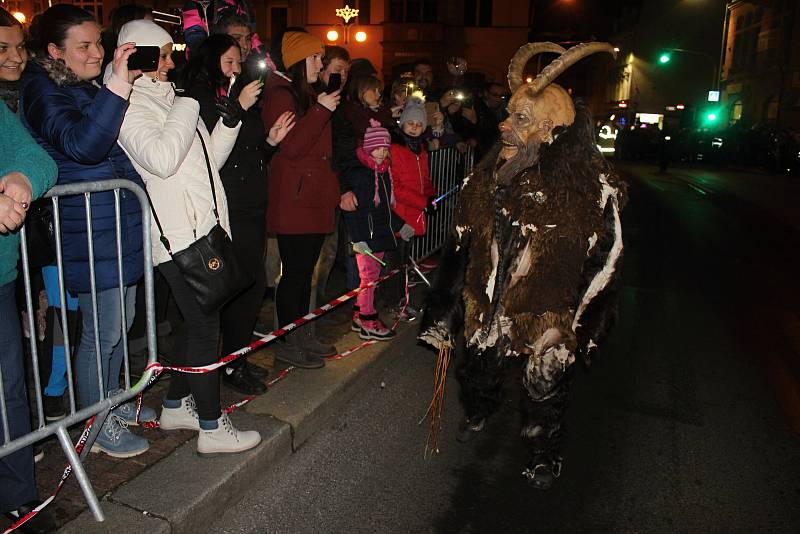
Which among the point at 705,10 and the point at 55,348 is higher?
the point at 705,10

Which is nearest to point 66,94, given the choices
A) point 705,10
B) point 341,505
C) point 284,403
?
point 284,403

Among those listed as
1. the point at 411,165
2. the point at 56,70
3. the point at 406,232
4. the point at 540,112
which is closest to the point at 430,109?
the point at 411,165

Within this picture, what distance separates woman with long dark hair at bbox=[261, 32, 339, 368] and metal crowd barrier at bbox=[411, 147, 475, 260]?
2135 mm

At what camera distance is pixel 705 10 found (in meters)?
49.6

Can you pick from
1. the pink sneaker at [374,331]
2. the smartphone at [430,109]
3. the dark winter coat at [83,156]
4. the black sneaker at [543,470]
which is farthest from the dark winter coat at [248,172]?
the smartphone at [430,109]

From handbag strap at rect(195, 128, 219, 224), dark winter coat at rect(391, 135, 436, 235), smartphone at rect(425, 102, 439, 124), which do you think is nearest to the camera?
handbag strap at rect(195, 128, 219, 224)

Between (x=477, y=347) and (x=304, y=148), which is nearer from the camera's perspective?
(x=477, y=347)

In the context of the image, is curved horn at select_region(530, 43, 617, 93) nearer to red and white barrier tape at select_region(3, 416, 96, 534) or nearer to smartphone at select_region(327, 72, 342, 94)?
smartphone at select_region(327, 72, 342, 94)

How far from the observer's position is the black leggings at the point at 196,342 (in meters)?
3.06

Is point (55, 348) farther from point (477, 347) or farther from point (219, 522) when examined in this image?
point (477, 347)

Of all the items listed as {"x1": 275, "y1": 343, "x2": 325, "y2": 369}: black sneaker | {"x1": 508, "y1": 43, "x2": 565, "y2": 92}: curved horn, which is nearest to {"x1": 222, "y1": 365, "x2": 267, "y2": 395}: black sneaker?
{"x1": 275, "y1": 343, "x2": 325, "y2": 369}: black sneaker

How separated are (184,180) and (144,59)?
57cm

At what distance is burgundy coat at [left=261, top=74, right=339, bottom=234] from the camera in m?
4.02

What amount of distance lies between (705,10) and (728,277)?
50204 millimetres
